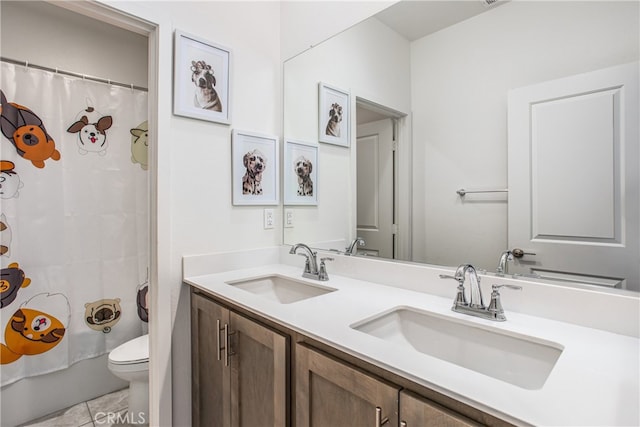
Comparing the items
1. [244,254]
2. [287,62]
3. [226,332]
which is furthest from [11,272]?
[287,62]

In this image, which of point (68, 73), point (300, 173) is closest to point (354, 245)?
point (300, 173)

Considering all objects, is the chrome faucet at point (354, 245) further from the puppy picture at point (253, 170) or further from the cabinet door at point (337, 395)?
the cabinet door at point (337, 395)

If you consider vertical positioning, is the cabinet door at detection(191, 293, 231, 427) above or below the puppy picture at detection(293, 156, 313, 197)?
below

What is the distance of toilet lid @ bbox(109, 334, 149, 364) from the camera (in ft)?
5.54

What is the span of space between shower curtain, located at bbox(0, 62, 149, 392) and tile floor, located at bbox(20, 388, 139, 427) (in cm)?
28

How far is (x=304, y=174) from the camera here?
1.79 meters

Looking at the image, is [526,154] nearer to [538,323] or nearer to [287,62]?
[538,323]

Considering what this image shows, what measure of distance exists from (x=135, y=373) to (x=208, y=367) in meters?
0.66

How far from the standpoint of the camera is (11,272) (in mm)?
1730

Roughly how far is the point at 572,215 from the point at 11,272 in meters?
2.58

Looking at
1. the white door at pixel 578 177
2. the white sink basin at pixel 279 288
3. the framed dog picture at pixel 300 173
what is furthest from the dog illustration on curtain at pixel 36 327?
the white door at pixel 578 177

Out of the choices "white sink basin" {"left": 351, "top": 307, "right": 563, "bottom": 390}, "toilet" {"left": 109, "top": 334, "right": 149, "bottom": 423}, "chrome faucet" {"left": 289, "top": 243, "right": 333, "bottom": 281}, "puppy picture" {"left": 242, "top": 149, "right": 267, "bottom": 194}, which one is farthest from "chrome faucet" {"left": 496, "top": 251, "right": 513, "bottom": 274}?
"toilet" {"left": 109, "top": 334, "right": 149, "bottom": 423}

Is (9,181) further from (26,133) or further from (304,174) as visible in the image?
(304,174)

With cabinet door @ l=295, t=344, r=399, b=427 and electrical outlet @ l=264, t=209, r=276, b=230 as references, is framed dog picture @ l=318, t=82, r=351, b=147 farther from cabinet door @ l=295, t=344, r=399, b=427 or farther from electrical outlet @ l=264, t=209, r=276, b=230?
cabinet door @ l=295, t=344, r=399, b=427
